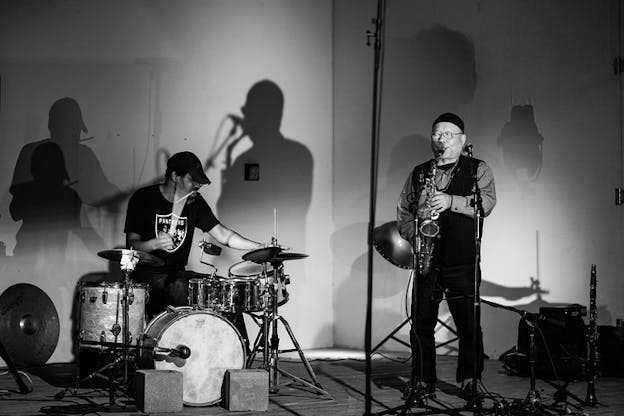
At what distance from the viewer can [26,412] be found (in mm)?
5023

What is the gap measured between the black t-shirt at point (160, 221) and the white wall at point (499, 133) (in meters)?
2.35

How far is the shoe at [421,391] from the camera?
498 cm

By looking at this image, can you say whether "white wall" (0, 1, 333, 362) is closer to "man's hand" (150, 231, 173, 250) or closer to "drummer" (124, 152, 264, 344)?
"drummer" (124, 152, 264, 344)

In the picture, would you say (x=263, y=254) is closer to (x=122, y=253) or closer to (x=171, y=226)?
(x=122, y=253)

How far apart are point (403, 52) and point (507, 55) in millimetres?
1060

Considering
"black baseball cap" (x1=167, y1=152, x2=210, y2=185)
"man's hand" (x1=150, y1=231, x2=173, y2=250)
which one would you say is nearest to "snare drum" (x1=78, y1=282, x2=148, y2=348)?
"man's hand" (x1=150, y1=231, x2=173, y2=250)

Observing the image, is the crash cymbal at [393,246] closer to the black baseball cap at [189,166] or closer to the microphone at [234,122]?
the black baseball cap at [189,166]

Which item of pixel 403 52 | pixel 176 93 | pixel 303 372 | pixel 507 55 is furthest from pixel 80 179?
pixel 507 55

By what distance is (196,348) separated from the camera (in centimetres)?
536

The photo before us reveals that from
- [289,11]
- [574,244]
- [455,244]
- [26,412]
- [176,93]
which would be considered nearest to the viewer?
[26,412]

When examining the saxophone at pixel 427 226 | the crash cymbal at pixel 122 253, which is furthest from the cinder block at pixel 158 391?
the saxophone at pixel 427 226

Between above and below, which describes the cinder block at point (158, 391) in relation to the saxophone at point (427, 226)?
below

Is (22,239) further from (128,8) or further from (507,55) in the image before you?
(507,55)

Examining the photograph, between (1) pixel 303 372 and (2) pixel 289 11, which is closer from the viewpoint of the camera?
(1) pixel 303 372
